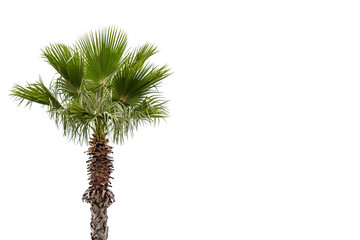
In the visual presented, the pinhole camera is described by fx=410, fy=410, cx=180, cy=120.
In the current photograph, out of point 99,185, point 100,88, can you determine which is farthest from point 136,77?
point 99,185

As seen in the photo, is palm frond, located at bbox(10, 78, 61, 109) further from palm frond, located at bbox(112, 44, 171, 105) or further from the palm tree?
palm frond, located at bbox(112, 44, 171, 105)

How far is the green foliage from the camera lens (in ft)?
23.3

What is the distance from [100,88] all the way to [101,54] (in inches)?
24.3

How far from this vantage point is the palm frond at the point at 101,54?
7430mm

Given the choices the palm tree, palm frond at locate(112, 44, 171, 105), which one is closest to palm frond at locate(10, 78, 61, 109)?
the palm tree

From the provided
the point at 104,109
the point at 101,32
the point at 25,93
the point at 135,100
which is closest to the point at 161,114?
the point at 135,100

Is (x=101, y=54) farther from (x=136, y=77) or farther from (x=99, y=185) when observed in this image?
(x=99, y=185)

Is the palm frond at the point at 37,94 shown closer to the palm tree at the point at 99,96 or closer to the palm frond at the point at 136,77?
the palm tree at the point at 99,96

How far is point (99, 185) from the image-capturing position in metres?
7.28

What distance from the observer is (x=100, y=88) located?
7.43m

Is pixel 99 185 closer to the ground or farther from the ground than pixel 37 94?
closer to the ground

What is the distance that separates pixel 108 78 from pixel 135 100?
2.07ft

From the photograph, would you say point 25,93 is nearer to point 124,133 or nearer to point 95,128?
point 95,128

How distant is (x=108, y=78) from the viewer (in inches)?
291
